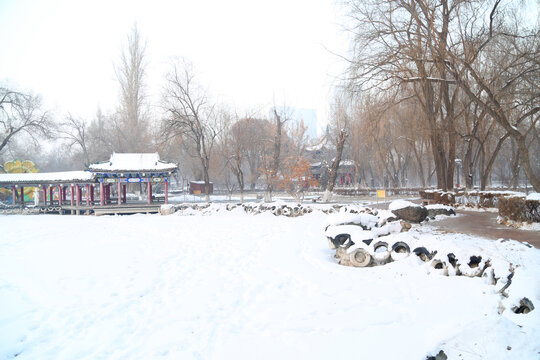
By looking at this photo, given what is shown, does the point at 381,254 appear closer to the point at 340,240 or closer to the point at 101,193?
the point at 340,240

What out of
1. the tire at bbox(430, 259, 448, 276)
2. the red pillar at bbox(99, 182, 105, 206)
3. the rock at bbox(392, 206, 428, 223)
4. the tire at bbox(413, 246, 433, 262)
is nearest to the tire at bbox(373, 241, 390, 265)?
the tire at bbox(413, 246, 433, 262)

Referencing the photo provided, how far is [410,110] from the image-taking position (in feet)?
48.9

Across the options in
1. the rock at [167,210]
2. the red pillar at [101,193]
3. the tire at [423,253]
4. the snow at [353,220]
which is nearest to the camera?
the tire at [423,253]

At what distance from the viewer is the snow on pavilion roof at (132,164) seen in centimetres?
2100

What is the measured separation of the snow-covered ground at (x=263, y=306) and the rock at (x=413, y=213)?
94 cm

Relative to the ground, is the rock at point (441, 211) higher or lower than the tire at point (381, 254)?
higher

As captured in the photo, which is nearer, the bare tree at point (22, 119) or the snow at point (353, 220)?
the snow at point (353, 220)

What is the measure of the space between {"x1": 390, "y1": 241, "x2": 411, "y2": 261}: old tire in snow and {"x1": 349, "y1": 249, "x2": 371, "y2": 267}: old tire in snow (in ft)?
1.66

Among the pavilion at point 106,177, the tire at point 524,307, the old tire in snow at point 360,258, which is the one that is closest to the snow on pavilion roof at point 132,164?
the pavilion at point 106,177

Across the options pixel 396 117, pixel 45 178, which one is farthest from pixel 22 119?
pixel 396 117

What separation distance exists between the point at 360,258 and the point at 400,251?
32.4 inches

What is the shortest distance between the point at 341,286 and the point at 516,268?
260 cm

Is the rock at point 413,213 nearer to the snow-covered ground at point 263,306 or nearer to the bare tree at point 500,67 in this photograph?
the snow-covered ground at point 263,306

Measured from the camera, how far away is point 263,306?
17.1ft
